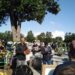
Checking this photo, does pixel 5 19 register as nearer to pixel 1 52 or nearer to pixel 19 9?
pixel 19 9

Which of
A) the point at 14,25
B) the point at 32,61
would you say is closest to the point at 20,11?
the point at 14,25

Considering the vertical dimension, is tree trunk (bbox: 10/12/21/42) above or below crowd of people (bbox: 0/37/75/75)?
above

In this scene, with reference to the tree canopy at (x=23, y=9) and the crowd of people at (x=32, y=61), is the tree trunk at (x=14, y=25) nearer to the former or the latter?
the tree canopy at (x=23, y=9)

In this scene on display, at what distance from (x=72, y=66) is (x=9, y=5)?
37.6 m

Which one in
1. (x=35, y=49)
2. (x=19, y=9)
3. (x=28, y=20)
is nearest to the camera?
(x=35, y=49)

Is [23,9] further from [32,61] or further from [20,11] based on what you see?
[32,61]

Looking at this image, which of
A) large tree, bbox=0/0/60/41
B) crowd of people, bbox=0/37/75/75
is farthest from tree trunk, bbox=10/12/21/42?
crowd of people, bbox=0/37/75/75

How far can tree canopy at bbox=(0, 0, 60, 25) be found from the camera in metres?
40.2

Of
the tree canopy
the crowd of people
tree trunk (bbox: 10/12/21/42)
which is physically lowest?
the crowd of people

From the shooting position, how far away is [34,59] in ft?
61.8

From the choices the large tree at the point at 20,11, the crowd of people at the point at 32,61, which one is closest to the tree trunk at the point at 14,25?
the large tree at the point at 20,11

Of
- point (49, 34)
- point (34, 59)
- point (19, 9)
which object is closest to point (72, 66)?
point (34, 59)

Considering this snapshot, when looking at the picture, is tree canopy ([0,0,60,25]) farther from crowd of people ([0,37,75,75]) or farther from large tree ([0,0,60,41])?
crowd of people ([0,37,75,75])

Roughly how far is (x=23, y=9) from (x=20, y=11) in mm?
500
